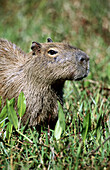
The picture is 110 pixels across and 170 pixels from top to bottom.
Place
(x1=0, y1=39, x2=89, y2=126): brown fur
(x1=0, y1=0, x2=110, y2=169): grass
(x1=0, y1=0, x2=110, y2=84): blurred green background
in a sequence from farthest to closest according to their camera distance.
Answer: (x1=0, y1=0, x2=110, y2=84): blurred green background, (x1=0, y1=39, x2=89, y2=126): brown fur, (x1=0, y1=0, x2=110, y2=169): grass

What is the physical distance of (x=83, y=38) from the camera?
18.5 feet

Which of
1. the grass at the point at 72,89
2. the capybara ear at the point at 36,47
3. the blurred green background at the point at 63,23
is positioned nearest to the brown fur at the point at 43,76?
the capybara ear at the point at 36,47

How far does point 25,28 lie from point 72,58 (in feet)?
12.5

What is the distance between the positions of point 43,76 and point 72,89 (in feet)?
3.99

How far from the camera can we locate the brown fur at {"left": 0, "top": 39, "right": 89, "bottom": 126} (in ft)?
8.37

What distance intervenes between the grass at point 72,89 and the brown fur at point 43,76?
0.22 meters

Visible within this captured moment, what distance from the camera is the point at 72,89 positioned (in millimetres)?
3754

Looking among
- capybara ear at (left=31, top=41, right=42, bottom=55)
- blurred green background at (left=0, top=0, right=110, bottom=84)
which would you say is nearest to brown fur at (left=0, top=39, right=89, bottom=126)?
capybara ear at (left=31, top=41, right=42, bottom=55)

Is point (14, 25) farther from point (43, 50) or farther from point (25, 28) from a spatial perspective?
point (43, 50)

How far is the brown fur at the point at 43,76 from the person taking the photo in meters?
2.55

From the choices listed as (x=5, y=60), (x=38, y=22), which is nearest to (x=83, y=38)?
(x=38, y=22)

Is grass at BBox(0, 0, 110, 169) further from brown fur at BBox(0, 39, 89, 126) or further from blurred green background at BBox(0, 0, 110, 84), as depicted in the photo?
brown fur at BBox(0, 39, 89, 126)

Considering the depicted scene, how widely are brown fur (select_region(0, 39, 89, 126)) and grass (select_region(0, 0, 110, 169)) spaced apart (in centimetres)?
22

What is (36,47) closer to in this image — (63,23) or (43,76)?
(43,76)
